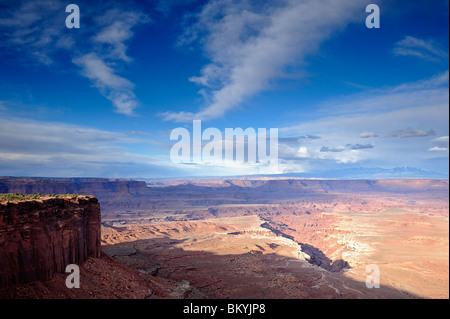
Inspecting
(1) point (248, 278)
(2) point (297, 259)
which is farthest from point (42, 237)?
(2) point (297, 259)

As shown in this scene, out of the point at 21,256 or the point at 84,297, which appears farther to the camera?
the point at 84,297

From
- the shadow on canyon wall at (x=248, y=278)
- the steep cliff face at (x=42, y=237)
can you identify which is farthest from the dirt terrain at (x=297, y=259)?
the steep cliff face at (x=42, y=237)

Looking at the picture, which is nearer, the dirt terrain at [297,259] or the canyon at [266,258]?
the canyon at [266,258]

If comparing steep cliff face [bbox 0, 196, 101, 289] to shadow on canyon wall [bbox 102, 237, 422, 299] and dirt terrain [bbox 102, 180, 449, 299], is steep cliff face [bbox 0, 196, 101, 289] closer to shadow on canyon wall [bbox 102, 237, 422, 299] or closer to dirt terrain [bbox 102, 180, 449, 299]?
shadow on canyon wall [bbox 102, 237, 422, 299]

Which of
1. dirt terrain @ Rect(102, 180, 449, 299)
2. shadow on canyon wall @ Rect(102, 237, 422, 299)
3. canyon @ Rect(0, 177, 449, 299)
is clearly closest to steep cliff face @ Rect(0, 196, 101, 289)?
canyon @ Rect(0, 177, 449, 299)

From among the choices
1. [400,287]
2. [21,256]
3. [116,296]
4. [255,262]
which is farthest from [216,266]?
[21,256]

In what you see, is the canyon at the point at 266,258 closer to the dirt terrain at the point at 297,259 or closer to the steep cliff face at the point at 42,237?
the dirt terrain at the point at 297,259

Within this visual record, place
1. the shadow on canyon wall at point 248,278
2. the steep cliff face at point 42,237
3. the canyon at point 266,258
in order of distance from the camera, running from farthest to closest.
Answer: the shadow on canyon wall at point 248,278
the canyon at point 266,258
the steep cliff face at point 42,237
